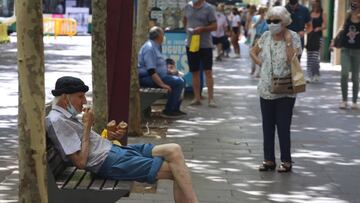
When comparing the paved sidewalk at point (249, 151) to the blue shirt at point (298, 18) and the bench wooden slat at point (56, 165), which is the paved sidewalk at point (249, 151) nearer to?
the bench wooden slat at point (56, 165)

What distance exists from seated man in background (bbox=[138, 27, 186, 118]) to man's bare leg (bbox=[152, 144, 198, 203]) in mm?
5299

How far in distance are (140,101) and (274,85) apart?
9.74ft

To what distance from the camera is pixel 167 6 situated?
14.0 m

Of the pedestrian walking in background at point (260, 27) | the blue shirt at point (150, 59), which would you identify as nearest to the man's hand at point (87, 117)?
the blue shirt at point (150, 59)

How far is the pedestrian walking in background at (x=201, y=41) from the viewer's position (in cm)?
1245

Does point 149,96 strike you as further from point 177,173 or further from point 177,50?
point 177,173

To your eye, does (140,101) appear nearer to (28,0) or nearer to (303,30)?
(303,30)

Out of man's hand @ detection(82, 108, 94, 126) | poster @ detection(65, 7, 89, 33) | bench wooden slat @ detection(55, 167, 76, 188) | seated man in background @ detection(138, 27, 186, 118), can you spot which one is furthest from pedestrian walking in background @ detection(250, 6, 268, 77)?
poster @ detection(65, 7, 89, 33)

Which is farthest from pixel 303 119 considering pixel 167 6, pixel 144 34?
pixel 167 6

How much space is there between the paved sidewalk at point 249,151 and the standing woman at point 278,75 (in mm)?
231

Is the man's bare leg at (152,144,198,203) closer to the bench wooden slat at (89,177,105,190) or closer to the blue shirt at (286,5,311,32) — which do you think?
the bench wooden slat at (89,177,105,190)

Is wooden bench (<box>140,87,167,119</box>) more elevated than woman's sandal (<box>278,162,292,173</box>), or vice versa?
wooden bench (<box>140,87,167,119</box>)

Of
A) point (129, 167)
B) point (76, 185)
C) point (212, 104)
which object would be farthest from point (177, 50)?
point (76, 185)

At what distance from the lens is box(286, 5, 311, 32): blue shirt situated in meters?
13.9
